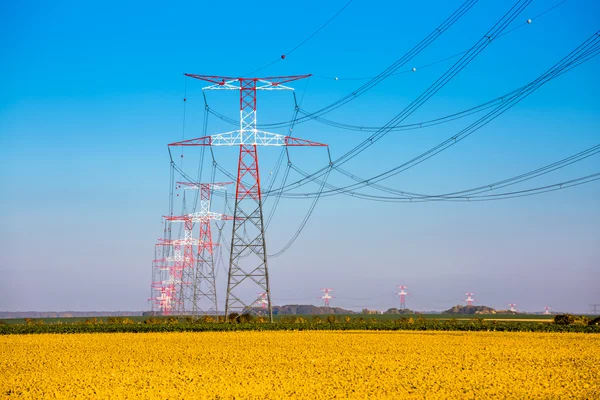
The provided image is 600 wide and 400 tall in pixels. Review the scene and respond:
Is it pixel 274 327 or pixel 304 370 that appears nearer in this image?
pixel 304 370

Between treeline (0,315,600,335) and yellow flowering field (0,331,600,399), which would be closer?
yellow flowering field (0,331,600,399)

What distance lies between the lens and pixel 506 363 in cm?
3819

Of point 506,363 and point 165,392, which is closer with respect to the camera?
point 165,392

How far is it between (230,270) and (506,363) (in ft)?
99.3

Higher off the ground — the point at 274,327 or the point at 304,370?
the point at 274,327

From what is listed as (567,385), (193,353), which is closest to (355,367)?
(567,385)

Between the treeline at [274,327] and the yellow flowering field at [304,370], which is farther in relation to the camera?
the treeline at [274,327]

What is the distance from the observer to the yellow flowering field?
89.6 feet

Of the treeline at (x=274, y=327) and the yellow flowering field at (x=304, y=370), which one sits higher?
the treeline at (x=274, y=327)

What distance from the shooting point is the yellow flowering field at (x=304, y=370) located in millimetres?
27322

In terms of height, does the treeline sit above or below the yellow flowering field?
above

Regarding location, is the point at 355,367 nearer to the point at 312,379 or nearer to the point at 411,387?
the point at 312,379

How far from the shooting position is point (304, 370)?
114ft

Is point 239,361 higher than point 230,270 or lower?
lower
